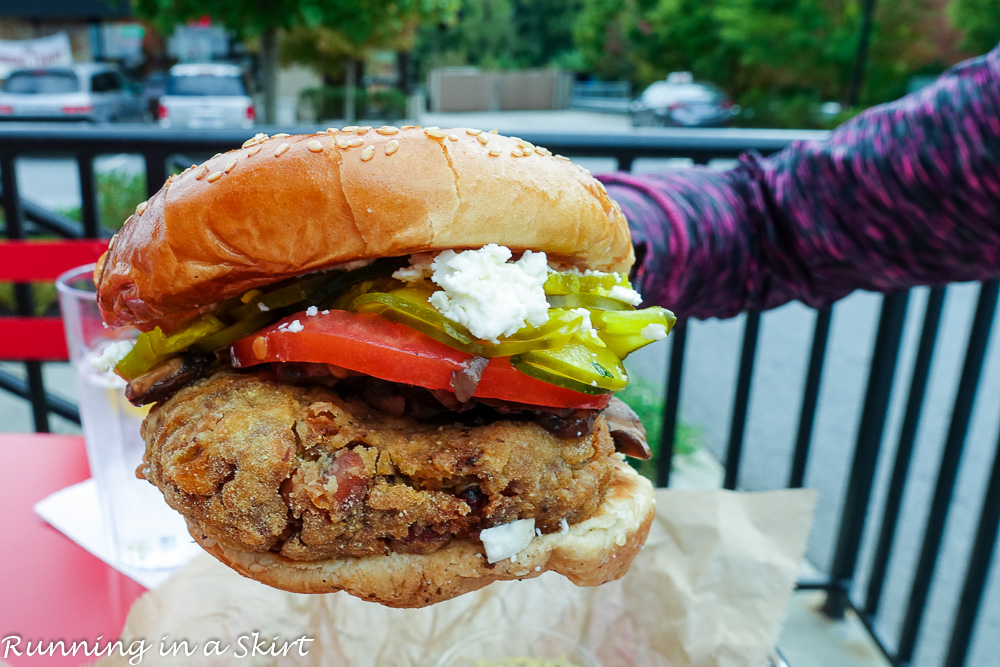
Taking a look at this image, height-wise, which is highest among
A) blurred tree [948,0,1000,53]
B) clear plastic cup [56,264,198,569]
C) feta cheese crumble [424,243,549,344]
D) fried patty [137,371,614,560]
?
blurred tree [948,0,1000,53]

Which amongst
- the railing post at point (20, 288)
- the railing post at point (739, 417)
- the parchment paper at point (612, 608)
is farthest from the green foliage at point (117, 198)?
the parchment paper at point (612, 608)

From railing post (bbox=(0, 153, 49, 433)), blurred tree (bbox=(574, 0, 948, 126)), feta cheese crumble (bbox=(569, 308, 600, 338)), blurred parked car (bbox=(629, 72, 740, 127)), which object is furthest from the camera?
blurred parked car (bbox=(629, 72, 740, 127))

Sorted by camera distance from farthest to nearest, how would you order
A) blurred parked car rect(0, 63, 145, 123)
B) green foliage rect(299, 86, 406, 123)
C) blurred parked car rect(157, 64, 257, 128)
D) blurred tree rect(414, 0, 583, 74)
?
blurred tree rect(414, 0, 583, 74), green foliage rect(299, 86, 406, 123), blurred parked car rect(0, 63, 145, 123), blurred parked car rect(157, 64, 257, 128)

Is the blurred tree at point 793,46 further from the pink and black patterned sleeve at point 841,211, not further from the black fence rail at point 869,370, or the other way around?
the pink and black patterned sleeve at point 841,211

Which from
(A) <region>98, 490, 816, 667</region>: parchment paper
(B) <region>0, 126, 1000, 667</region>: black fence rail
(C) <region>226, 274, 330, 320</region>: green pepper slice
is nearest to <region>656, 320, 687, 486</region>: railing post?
(B) <region>0, 126, 1000, 667</region>: black fence rail

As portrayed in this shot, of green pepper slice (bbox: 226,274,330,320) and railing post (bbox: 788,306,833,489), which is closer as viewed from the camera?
green pepper slice (bbox: 226,274,330,320)

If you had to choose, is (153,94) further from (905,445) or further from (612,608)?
(612,608)

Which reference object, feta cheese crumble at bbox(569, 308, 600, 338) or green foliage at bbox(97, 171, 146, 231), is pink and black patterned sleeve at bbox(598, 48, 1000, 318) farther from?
green foliage at bbox(97, 171, 146, 231)

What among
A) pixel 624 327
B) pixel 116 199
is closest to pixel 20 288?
pixel 624 327
